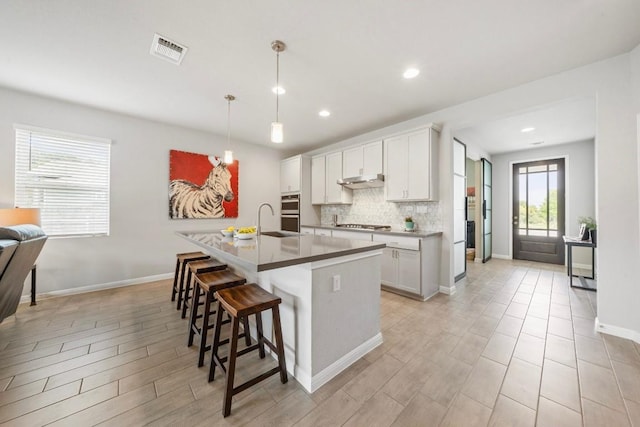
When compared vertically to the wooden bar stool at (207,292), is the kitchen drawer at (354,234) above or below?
above

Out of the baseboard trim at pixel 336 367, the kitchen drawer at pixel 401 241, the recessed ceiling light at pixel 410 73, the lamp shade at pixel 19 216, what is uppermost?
the recessed ceiling light at pixel 410 73

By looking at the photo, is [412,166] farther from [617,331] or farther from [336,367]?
[336,367]

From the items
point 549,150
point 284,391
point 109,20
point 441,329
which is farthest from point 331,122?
point 549,150

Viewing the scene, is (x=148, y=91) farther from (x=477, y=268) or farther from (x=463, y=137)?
(x=477, y=268)

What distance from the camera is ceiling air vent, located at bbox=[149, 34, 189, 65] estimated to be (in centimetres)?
211

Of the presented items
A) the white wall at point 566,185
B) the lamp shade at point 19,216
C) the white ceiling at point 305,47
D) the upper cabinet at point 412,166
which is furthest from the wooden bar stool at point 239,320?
the white wall at point 566,185

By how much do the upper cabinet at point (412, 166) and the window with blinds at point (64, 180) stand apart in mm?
4356

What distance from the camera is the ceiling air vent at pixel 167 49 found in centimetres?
211

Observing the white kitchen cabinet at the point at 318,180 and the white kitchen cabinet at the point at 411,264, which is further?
the white kitchen cabinet at the point at 318,180

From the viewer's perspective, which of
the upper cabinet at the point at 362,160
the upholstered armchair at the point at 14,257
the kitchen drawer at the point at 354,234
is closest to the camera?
the upholstered armchair at the point at 14,257

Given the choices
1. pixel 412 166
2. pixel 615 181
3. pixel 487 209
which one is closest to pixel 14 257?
pixel 412 166

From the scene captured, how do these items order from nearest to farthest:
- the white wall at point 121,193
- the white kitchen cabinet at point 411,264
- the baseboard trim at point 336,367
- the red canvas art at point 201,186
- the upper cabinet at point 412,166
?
the baseboard trim at point 336,367 → the white wall at point 121,193 → the white kitchen cabinet at point 411,264 → the upper cabinet at point 412,166 → the red canvas art at point 201,186

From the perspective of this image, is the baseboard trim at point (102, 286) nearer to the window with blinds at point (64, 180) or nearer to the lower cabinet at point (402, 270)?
the window with blinds at point (64, 180)

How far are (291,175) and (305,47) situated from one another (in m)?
3.39
